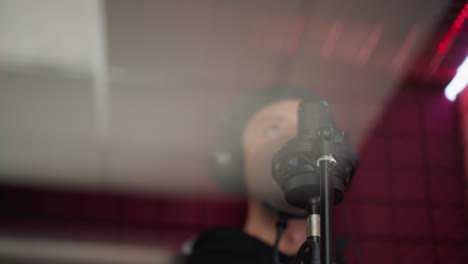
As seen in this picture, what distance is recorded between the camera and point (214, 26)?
2211 millimetres

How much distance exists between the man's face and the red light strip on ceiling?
395 mm

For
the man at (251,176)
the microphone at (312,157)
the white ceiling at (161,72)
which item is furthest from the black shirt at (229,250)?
the white ceiling at (161,72)

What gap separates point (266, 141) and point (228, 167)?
17.9 inches

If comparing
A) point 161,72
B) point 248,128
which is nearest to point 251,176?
point 248,128

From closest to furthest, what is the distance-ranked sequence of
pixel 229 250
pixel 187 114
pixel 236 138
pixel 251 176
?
pixel 251 176, pixel 229 250, pixel 236 138, pixel 187 114

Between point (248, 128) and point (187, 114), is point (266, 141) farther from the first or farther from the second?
point (187, 114)

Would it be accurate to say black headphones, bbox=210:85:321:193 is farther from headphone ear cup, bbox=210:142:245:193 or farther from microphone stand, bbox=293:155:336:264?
microphone stand, bbox=293:155:336:264

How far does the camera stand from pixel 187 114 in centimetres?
261

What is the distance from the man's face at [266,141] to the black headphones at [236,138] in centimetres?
7

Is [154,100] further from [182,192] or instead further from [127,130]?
[182,192]

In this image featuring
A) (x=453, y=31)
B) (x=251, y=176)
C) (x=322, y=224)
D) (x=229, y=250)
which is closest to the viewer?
(x=322, y=224)

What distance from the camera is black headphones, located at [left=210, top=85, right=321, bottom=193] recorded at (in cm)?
153

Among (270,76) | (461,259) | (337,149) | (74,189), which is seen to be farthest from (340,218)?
(337,149)

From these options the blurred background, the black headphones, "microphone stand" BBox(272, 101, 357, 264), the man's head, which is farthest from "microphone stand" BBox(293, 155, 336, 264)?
the blurred background
